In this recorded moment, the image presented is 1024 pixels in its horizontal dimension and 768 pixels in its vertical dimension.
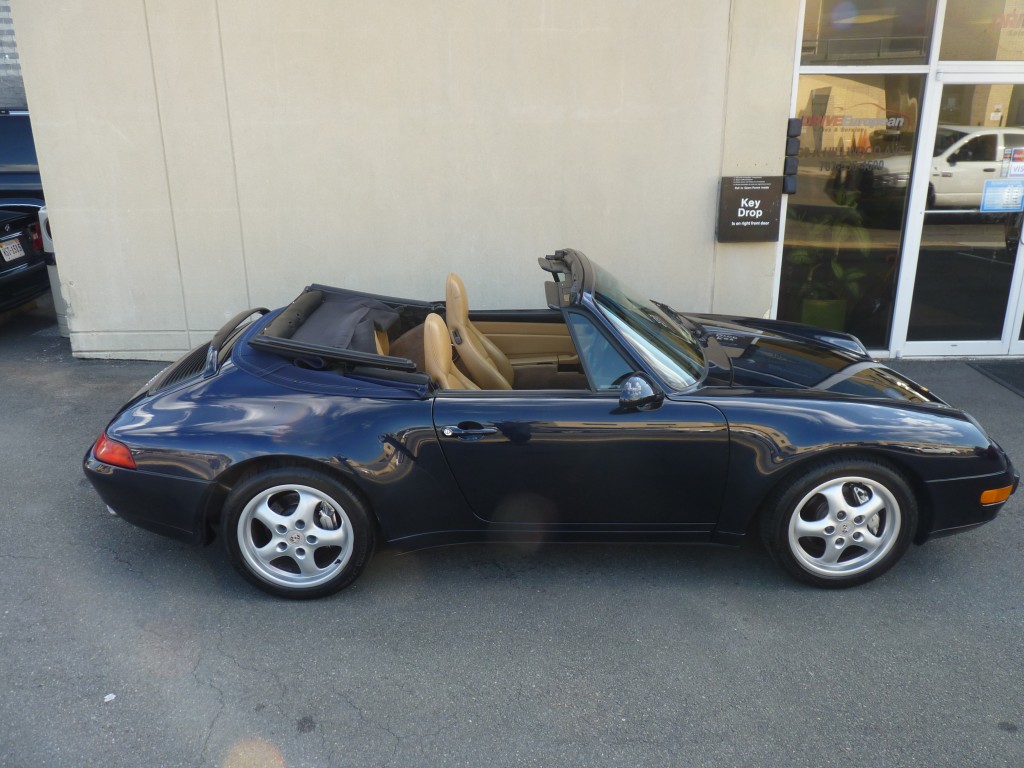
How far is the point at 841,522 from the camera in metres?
3.47

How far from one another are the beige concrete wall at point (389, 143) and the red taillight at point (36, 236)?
1.69 meters

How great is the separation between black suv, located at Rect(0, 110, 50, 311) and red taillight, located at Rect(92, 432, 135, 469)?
4.76 meters

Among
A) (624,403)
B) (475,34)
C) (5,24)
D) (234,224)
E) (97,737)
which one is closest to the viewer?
(97,737)


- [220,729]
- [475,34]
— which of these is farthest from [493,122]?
[220,729]

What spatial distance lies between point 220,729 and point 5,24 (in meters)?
12.4

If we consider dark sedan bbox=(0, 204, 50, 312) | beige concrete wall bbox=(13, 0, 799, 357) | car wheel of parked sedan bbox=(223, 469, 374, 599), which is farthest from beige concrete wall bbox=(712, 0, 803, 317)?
dark sedan bbox=(0, 204, 50, 312)

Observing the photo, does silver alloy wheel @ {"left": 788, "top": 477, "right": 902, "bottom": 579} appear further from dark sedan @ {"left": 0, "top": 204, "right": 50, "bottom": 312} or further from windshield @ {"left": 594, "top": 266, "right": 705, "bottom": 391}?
dark sedan @ {"left": 0, "top": 204, "right": 50, "bottom": 312}

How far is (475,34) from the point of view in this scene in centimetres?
602

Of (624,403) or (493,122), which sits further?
(493,122)

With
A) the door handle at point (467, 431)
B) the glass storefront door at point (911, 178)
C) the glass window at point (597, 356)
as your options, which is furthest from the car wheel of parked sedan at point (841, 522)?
the glass storefront door at point (911, 178)

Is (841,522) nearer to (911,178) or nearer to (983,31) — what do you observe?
(911,178)

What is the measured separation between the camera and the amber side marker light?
3508mm

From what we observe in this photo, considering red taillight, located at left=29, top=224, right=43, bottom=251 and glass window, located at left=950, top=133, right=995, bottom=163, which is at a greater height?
glass window, located at left=950, top=133, right=995, bottom=163

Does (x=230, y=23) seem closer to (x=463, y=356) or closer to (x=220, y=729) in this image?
(x=463, y=356)
